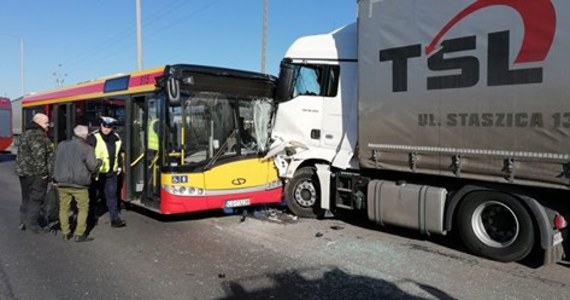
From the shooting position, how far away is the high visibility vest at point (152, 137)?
7.99 m

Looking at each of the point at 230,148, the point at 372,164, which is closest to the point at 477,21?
the point at 372,164

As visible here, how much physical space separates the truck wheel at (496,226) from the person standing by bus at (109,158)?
5.14 meters

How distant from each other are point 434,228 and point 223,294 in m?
3.11

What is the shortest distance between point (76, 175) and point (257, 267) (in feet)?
9.80

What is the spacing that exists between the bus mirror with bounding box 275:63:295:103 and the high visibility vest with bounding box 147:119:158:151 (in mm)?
2143

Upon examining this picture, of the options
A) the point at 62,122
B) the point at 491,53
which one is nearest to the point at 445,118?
the point at 491,53

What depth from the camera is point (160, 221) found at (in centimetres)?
840

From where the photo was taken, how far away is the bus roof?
26.6 ft

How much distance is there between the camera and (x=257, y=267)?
19.0 ft

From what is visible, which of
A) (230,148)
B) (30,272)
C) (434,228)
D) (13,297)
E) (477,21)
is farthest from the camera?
(230,148)

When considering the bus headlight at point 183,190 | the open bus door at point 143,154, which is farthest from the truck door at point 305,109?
the open bus door at point 143,154

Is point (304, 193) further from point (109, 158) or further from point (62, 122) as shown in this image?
point (62, 122)

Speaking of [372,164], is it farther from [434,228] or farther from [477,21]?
[477,21]

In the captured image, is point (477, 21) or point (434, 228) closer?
point (477, 21)
